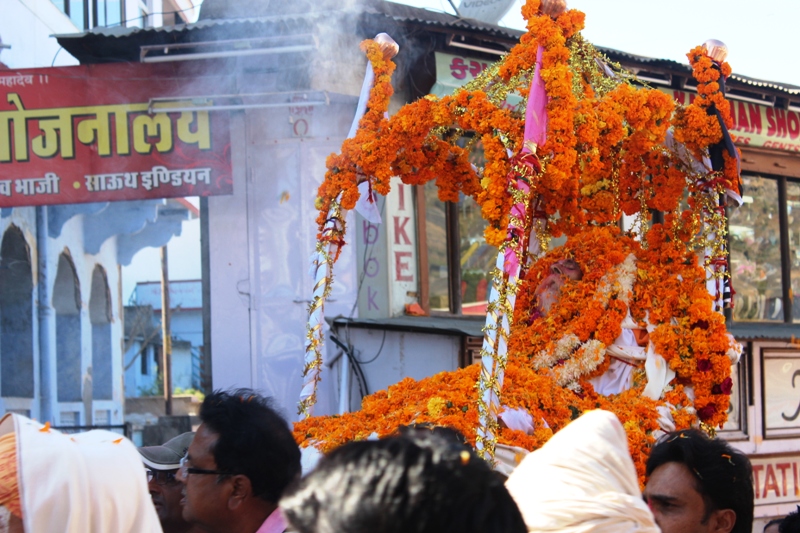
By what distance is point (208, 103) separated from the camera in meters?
9.05

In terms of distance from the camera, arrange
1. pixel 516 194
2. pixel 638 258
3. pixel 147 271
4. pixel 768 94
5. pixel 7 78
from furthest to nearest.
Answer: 1. pixel 147 271
2. pixel 768 94
3. pixel 7 78
4. pixel 638 258
5. pixel 516 194

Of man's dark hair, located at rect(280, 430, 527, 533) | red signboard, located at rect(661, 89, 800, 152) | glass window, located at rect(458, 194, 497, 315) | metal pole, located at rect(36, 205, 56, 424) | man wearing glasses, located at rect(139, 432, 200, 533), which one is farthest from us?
metal pole, located at rect(36, 205, 56, 424)

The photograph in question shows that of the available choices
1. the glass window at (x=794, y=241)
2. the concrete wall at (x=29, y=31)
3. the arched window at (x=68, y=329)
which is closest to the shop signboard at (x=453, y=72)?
the concrete wall at (x=29, y=31)

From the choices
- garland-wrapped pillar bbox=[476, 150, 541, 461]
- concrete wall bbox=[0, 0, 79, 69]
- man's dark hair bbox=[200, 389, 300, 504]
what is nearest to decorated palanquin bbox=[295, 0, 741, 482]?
garland-wrapped pillar bbox=[476, 150, 541, 461]

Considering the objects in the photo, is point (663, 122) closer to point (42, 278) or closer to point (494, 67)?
point (494, 67)

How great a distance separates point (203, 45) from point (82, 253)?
5490 mm

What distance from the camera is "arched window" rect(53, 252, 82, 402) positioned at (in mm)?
12500

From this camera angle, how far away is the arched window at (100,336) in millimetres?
13953

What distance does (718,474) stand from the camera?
2.99 meters

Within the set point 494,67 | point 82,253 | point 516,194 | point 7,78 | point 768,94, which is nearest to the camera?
point 516,194

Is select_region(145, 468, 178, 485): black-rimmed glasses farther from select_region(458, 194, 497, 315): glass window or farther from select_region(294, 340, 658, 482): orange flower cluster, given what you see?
select_region(458, 194, 497, 315): glass window

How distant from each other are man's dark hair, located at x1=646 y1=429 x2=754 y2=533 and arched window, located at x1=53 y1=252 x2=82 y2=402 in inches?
434

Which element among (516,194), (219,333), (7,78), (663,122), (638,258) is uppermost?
(7,78)

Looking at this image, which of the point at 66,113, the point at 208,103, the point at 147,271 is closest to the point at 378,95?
the point at 208,103
